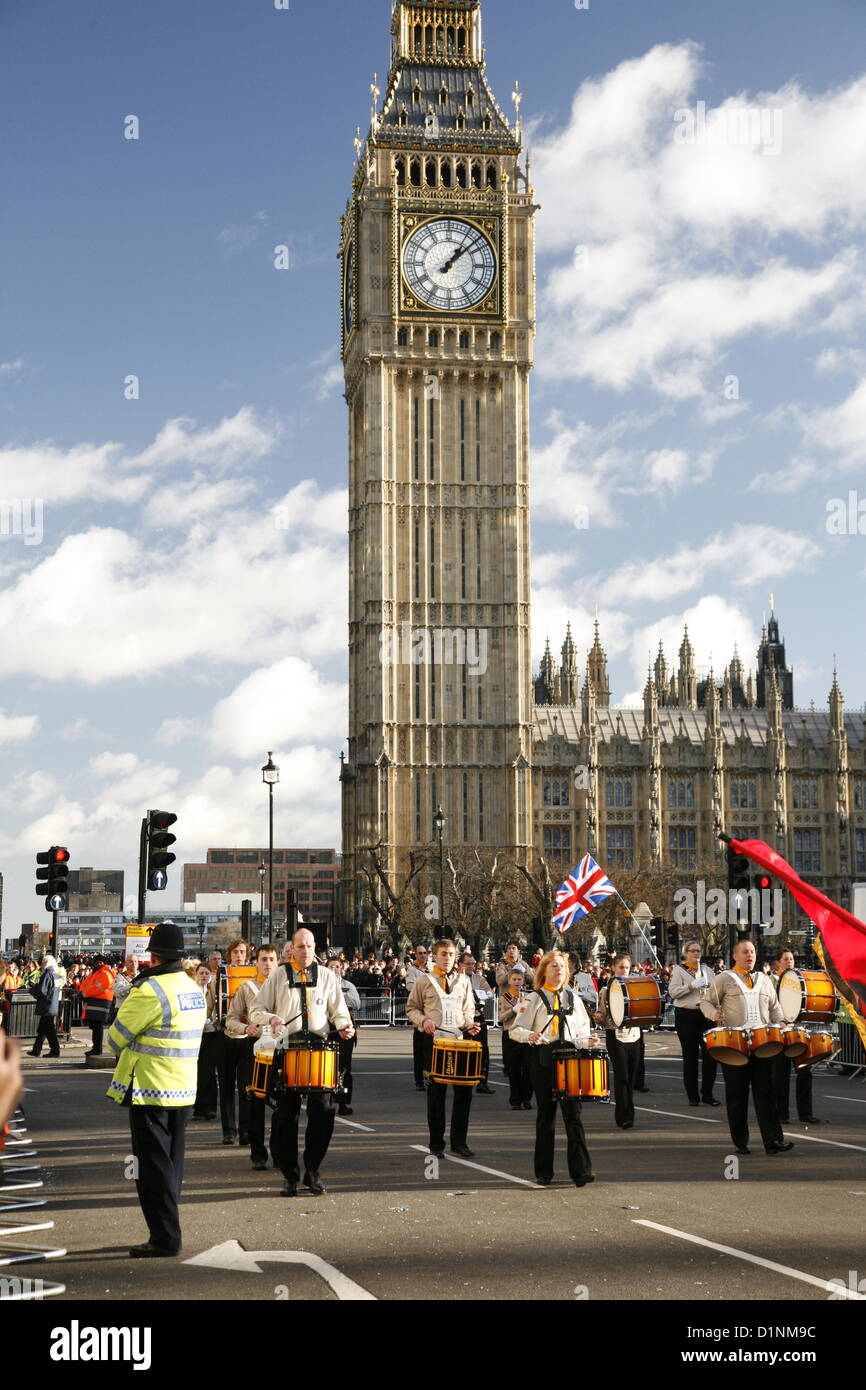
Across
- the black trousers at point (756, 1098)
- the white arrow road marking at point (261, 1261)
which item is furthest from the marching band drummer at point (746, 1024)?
the white arrow road marking at point (261, 1261)

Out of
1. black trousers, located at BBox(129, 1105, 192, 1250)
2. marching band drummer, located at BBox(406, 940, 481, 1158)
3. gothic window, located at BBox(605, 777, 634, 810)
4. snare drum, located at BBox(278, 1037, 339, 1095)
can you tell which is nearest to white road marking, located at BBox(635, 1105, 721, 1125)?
marching band drummer, located at BBox(406, 940, 481, 1158)

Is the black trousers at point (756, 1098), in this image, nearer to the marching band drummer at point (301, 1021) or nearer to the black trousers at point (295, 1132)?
the marching band drummer at point (301, 1021)

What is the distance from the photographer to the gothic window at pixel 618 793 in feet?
266

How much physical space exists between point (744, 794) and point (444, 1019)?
71943 mm

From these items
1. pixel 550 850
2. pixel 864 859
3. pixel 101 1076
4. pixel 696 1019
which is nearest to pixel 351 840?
pixel 550 850

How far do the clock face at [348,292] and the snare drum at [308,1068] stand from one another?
6852 cm

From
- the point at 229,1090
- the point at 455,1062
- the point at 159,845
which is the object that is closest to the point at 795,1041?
the point at 455,1062

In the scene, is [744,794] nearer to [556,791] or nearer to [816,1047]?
[556,791]

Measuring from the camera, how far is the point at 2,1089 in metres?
3.54

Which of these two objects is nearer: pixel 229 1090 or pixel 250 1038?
pixel 250 1038

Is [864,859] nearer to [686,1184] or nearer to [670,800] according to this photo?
[670,800]

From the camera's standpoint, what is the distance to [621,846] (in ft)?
264

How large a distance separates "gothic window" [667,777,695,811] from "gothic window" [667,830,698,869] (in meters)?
1.29
